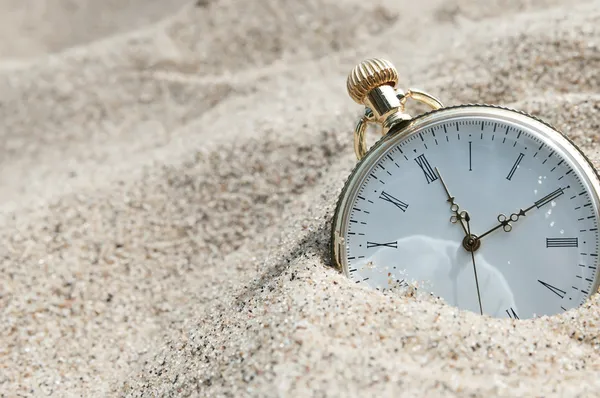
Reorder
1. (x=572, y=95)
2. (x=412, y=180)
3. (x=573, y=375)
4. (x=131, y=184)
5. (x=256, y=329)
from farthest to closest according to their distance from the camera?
(x=131, y=184) → (x=572, y=95) → (x=412, y=180) → (x=256, y=329) → (x=573, y=375)

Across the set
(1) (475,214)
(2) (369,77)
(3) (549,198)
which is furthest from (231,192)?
(3) (549,198)

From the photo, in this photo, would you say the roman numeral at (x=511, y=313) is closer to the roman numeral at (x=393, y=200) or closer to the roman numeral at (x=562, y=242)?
the roman numeral at (x=562, y=242)

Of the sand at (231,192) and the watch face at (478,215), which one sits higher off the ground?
the watch face at (478,215)

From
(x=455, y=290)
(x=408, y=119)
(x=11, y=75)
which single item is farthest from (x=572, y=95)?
(x=11, y=75)

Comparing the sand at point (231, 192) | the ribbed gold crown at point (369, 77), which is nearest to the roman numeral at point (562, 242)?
the sand at point (231, 192)

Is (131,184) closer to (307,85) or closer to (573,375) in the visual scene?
(307,85)

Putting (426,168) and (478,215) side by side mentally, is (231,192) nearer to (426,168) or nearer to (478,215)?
(426,168)

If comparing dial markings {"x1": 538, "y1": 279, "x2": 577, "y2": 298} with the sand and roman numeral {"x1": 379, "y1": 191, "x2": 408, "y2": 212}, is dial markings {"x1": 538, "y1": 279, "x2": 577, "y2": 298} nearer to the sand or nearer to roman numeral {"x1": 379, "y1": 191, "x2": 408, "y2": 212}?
the sand
